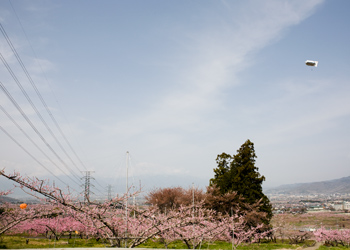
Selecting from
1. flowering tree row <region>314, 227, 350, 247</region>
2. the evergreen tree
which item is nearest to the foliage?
the evergreen tree

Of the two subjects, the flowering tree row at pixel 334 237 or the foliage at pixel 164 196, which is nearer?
the flowering tree row at pixel 334 237

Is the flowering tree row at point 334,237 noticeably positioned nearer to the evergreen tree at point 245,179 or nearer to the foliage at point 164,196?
the evergreen tree at point 245,179

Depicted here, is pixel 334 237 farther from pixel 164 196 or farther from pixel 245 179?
pixel 164 196

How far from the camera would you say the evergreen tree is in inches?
1131

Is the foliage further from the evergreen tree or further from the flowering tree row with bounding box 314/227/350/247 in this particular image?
the flowering tree row with bounding box 314/227/350/247

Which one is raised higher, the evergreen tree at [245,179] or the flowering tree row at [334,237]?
the evergreen tree at [245,179]

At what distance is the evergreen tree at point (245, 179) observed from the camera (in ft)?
94.2

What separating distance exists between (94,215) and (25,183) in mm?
2835

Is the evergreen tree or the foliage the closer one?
the evergreen tree

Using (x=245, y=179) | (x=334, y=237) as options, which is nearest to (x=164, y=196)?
(x=245, y=179)

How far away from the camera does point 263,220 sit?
1081 inches

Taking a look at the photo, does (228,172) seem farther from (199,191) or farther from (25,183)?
(25,183)

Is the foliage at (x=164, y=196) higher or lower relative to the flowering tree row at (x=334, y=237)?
higher

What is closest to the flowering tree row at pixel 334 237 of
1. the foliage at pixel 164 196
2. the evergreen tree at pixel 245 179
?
the evergreen tree at pixel 245 179
